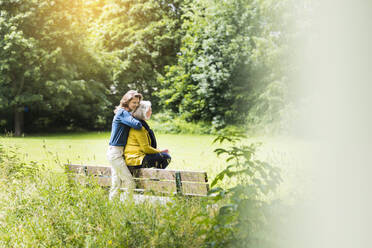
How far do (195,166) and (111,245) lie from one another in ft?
17.8

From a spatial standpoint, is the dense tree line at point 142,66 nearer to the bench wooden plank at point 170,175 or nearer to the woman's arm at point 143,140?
the woman's arm at point 143,140

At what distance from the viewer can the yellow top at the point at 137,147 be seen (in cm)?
416

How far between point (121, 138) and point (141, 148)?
245mm

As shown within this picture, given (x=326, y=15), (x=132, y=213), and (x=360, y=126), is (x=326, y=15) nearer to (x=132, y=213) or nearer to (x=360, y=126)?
(x=360, y=126)

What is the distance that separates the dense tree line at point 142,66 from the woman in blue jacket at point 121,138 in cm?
941

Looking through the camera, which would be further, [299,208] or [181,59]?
[181,59]

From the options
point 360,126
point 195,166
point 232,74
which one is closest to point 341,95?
point 360,126

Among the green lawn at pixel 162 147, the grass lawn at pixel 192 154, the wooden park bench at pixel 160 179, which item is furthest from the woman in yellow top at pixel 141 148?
the green lawn at pixel 162 147

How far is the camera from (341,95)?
6.83 feet

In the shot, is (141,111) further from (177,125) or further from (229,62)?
(177,125)

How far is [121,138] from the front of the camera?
167 inches

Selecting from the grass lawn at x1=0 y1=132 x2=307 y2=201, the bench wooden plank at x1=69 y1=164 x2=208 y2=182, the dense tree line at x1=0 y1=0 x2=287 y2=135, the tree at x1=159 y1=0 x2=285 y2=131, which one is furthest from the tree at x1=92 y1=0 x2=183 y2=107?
the bench wooden plank at x1=69 y1=164 x2=208 y2=182

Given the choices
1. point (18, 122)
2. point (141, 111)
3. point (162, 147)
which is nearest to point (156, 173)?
point (141, 111)

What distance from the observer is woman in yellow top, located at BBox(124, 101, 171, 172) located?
13.6 feet
